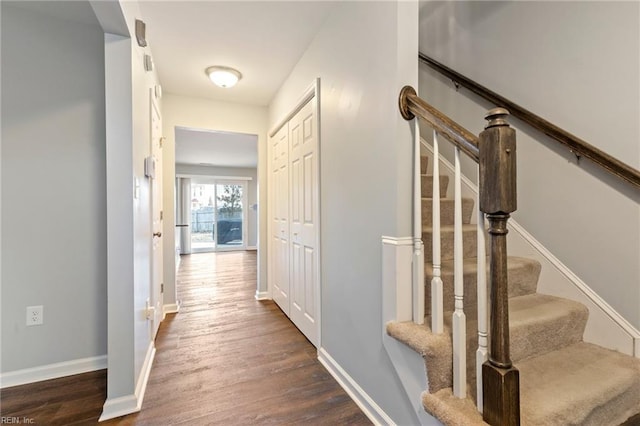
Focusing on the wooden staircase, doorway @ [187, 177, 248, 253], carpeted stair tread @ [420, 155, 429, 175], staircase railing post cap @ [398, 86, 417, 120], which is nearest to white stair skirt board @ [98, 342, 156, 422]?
the wooden staircase

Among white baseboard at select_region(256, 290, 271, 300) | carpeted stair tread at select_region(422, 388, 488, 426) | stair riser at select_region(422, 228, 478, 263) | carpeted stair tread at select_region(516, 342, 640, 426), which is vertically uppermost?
stair riser at select_region(422, 228, 478, 263)

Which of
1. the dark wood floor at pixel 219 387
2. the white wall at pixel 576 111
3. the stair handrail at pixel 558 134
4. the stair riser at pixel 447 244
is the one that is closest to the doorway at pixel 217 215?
the dark wood floor at pixel 219 387

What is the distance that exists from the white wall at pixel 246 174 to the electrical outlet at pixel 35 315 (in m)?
5.95

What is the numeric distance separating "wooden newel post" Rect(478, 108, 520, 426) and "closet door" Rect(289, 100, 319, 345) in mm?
1383

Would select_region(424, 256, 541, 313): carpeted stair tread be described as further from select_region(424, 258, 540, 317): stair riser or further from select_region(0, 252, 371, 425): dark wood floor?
select_region(0, 252, 371, 425): dark wood floor

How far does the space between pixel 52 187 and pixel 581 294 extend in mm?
3212

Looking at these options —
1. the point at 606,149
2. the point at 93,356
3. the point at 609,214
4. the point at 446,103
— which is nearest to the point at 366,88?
the point at 446,103

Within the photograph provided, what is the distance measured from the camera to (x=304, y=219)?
242cm

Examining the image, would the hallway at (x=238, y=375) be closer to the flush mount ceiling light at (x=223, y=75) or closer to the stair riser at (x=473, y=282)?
the stair riser at (x=473, y=282)

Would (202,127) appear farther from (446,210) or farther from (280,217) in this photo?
(446,210)

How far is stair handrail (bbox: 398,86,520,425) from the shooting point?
2.67 feet

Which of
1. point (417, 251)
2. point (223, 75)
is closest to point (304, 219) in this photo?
point (417, 251)

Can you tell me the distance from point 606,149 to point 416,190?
3.31ft

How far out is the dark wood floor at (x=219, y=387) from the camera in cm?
149
